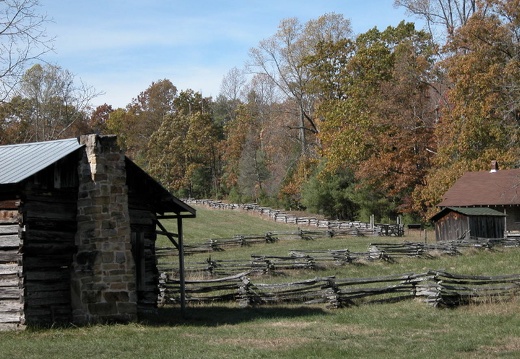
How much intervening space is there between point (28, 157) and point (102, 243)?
109 inches

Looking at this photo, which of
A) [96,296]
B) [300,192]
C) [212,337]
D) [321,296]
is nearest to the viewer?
[212,337]

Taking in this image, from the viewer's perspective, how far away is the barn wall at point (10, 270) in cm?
1440

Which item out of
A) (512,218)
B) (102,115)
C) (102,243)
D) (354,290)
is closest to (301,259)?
(354,290)

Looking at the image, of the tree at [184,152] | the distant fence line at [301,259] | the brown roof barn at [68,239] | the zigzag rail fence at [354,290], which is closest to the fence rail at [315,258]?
the distant fence line at [301,259]

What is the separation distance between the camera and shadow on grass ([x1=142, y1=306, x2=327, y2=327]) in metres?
16.0

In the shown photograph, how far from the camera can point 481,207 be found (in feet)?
131

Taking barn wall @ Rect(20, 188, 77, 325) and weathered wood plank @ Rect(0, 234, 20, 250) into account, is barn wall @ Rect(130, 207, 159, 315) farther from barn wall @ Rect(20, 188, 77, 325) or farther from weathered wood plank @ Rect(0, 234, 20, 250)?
weathered wood plank @ Rect(0, 234, 20, 250)

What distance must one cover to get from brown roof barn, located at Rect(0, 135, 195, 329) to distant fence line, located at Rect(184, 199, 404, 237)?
32395mm

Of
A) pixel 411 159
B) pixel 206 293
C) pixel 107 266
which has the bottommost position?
pixel 206 293

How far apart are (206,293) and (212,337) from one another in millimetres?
8345

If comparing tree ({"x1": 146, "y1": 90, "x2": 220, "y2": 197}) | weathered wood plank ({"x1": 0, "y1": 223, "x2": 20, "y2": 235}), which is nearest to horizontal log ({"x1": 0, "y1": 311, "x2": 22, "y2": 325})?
weathered wood plank ({"x1": 0, "y1": 223, "x2": 20, "y2": 235})

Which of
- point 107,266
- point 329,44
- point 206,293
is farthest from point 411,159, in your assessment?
point 107,266

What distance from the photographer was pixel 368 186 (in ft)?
167

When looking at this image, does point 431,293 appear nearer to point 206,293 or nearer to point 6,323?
point 206,293
